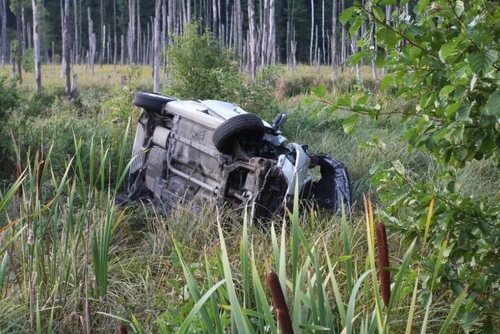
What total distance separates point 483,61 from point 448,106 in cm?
35

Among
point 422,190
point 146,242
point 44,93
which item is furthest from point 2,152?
point 44,93

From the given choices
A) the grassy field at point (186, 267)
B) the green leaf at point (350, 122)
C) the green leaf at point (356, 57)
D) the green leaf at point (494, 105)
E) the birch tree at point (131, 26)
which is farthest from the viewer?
the birch tree at point (131, 26)

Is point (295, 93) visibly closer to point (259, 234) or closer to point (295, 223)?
point (259, 234)

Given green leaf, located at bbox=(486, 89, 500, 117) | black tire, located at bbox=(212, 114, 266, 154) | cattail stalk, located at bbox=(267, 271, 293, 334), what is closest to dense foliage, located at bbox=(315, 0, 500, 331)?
green leaf, located at bbox=(486, 89, 500, 117)

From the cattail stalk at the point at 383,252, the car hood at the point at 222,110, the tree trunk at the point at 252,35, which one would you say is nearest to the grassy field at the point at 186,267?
the cattail stalk at the point at 383,252

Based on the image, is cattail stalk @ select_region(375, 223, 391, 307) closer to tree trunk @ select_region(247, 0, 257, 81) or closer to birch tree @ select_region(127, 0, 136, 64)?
tree trunk @ select_region(247, 0, 257, 81)

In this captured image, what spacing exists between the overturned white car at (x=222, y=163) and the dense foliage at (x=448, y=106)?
2724 mm

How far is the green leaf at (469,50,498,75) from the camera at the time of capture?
2.01 metres

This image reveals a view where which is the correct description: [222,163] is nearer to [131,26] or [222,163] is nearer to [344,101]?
[344,101]

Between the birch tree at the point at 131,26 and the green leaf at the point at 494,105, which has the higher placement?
the green leaf at the point at 494,105

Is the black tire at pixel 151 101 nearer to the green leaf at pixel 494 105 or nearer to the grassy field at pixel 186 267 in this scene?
the grassy field at pixel 186 267

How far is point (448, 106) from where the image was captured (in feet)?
7.75

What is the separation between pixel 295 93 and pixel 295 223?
2046cm

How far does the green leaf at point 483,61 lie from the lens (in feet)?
6.60
